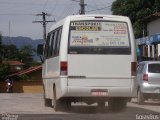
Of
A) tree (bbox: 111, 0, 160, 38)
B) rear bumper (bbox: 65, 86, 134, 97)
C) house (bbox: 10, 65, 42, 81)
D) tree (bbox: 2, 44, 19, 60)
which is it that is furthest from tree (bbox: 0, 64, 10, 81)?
rear bumper (bbox: 65, 86, 134, 97)

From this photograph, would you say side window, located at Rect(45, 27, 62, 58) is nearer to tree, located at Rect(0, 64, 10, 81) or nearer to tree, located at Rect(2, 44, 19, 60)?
tree, located at Rect(0, 64, 10, 81)

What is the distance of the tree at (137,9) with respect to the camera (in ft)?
183

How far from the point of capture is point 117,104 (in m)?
18.1

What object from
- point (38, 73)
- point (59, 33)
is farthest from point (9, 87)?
point (59, 33)

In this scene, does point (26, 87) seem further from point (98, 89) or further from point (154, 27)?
point (98, 89)

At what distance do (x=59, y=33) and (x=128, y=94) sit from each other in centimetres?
287

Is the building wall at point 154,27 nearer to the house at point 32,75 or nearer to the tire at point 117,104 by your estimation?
the house at point 32,75

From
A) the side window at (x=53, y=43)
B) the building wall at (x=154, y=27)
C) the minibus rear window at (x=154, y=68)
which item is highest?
the building wall at (x=154, y=27)

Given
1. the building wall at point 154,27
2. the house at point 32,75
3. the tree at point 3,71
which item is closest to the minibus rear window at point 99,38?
the building wall at point 154,27

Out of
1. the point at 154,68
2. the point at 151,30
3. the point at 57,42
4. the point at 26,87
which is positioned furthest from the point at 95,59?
the point at 26,87

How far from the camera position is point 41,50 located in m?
21.4

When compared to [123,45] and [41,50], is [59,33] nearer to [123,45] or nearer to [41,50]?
[123,45]

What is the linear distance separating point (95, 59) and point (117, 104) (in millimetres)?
2127

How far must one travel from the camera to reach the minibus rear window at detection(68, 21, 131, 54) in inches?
663
